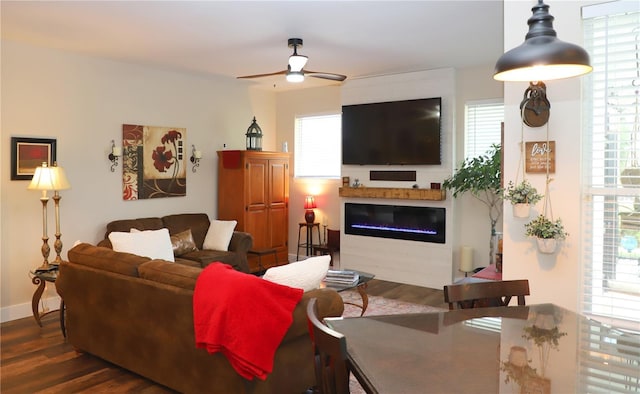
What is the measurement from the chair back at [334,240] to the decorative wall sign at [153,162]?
2.18 meters

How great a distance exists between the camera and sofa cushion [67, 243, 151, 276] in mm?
3254

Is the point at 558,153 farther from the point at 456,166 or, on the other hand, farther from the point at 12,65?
the point at 12,65

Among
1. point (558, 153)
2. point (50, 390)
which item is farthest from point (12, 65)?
point (558, 153)

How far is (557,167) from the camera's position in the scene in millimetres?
2668

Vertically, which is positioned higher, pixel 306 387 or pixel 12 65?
pixel 12 65

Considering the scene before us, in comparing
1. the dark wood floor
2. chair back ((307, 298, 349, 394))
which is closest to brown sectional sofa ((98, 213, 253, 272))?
the dark wood floor

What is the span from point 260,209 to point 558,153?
4603mm

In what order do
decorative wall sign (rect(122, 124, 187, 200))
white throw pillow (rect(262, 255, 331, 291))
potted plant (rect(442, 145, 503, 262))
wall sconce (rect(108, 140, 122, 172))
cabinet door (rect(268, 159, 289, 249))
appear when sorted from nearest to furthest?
white throw pillow (rect(262, 255, 331, 291))
potted plant (rect(442, 145, 503, 262))
wall sconce (rect(108, 140, 122, 172))
decorative wall sign (rect(122, 124, 187, 200))
cabinet door (rect(268, 159, 289, 249))

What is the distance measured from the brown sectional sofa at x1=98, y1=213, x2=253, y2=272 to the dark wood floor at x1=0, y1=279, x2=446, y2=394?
3.65ft

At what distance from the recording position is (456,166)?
5.95 meters

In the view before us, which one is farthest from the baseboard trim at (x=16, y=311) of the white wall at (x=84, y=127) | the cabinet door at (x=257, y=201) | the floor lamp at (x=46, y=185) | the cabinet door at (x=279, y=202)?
the cabinet door at (x=279, y=202)

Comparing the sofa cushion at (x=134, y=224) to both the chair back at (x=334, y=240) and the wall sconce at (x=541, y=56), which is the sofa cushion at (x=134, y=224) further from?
A: the wall sconce at (x=541, y=56)

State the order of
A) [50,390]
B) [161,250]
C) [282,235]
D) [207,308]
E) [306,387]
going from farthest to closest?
[282,235] → [161,250] → [50,390] → [306,387] → [207,308]

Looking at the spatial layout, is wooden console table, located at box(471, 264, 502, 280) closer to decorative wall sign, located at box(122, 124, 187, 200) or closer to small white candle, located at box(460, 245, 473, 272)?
small white candle, located at box(460, 245, 473, 272)
